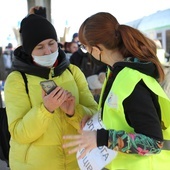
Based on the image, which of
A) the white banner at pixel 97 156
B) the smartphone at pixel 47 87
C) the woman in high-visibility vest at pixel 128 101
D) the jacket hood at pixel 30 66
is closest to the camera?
the woman in high-visibility vest at pixel 128 101

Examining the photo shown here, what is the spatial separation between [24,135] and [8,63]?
29.2ft

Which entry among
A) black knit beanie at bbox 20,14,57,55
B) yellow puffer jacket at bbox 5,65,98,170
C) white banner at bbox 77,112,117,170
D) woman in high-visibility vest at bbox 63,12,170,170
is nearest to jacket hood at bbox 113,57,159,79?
woman in high-visibility vest at bbox 63,12,170,170

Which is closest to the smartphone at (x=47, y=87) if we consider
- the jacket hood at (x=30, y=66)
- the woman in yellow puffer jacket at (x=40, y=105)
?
the woman in yellow puffer jacket at (x=40, y=105)

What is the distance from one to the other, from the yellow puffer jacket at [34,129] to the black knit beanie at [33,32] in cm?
19

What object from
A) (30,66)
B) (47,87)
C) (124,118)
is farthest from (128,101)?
(30,66)

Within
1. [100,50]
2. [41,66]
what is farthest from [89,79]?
[100,50]

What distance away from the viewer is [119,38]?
1498 mm

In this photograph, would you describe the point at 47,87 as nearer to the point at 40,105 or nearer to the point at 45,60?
the point at 40,105

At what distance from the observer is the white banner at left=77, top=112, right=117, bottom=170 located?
57.4 inches

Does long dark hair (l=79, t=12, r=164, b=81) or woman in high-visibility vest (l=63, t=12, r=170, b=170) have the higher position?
long dark hair (l=79, t=12, r=164, b=81)

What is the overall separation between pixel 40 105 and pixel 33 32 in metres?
0.45

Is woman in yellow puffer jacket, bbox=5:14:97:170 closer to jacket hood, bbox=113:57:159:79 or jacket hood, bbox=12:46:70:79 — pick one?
jacket hood, bbox=12:46:70:79

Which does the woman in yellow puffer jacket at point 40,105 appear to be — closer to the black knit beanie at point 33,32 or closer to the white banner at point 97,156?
the black knit beanie at point 33,32

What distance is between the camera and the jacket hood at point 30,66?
180cm
